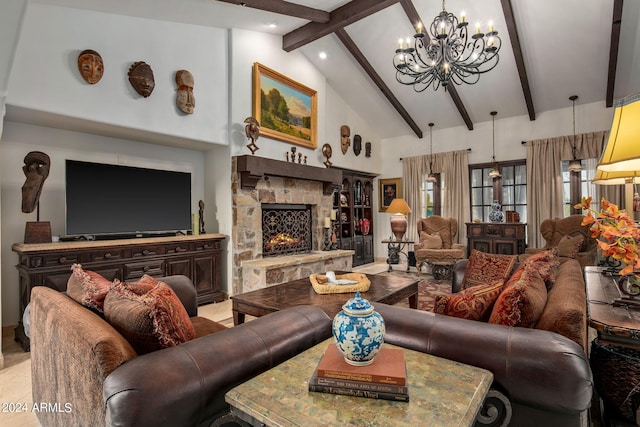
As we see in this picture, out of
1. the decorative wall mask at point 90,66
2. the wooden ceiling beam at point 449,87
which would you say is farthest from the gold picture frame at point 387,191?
the decorative wall mask at point 90,66

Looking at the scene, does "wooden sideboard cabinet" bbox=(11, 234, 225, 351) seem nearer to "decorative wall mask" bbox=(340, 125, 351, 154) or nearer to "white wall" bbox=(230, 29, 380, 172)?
"white wall" bbox=(230, 29, 380, 172)

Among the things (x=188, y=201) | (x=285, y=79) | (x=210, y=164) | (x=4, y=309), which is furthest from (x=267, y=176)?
(x=4, y=309)

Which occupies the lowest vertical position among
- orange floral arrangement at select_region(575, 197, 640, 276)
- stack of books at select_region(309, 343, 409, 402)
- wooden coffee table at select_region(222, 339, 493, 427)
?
wooden coffee table at select_region(222, 339, 493, 427)

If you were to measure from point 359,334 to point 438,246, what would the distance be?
18.1 feet

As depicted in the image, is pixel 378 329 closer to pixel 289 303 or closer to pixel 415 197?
pixel 289 303

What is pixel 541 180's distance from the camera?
19.8 feet

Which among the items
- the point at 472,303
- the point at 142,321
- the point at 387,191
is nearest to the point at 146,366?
the point at 142,321

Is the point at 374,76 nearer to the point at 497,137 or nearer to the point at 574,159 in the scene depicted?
the point at 497,137

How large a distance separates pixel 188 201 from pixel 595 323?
166 inches

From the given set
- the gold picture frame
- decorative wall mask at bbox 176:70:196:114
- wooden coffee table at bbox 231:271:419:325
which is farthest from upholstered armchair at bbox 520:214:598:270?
decorative wall mask at bbox 176:70:196:114

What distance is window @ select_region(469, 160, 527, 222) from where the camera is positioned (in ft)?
21.1

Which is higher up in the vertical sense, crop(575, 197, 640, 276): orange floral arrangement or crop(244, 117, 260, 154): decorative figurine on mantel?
crop(244, 117, 260, 154): decorative figurine on mantel

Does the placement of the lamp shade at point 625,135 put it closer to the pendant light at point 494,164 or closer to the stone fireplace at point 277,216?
the stone fireplace at point 277,216

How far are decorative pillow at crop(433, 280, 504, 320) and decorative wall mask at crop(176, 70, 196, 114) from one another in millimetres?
3589
